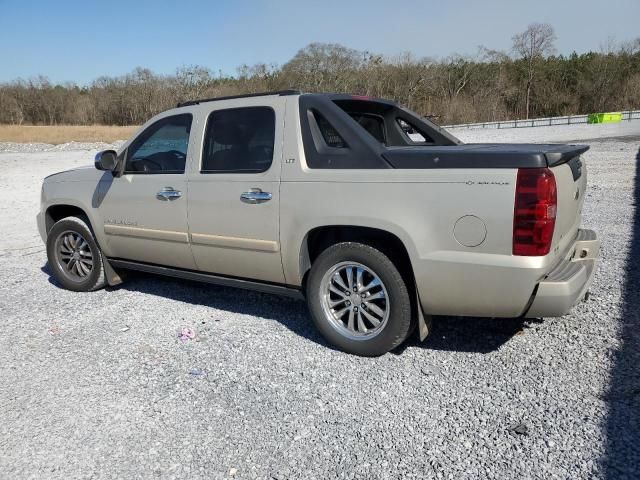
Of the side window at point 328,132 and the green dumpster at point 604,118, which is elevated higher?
the green dumpster at point 604,118

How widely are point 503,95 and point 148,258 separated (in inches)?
2802

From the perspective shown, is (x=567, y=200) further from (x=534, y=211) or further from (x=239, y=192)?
(x=239, y=192)

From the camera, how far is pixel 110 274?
5480 mm

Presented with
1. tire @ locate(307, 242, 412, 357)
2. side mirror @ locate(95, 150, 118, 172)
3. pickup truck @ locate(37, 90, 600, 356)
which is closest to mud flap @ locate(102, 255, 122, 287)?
pickup truck @ locate(37, 90, 600, 356)

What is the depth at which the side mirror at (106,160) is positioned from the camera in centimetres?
499

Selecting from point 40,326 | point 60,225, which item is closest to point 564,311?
point 40,326

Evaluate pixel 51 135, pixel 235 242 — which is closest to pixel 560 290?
pixel 235 242

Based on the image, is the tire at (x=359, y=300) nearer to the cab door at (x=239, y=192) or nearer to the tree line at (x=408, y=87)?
the cab door at (x=239, y=192)

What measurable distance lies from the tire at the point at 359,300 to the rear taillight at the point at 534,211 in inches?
34.3

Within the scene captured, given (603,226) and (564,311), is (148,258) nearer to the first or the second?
(564,311)

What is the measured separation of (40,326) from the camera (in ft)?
15.5

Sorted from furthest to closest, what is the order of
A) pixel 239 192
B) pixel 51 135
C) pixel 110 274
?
pixel 51 135, pixel 110 274, pixel 239 192

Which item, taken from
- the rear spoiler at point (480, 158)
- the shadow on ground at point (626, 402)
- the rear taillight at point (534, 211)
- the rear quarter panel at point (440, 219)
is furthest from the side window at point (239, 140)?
the shadow on ground at point (626, 402)

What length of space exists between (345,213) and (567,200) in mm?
1476
